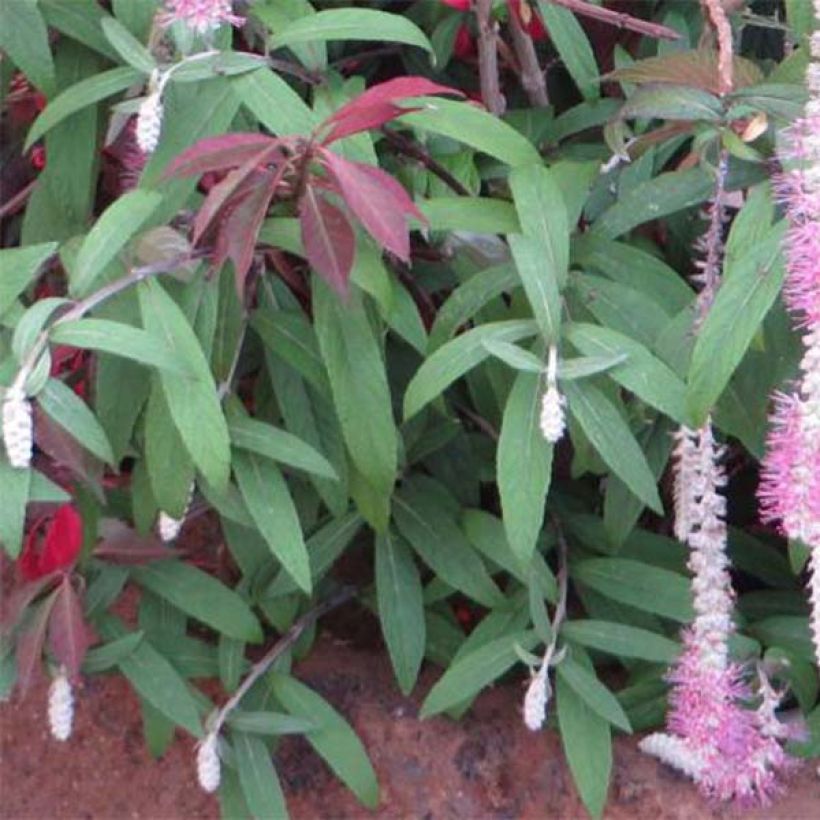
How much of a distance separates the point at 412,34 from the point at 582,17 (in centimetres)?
40

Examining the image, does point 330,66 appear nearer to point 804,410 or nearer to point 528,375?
point 528,375

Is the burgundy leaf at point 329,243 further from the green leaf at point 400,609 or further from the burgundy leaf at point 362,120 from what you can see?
the green leaf at point 400,609

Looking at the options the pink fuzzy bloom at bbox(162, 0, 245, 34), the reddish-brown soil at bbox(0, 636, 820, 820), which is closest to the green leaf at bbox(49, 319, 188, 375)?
the pink fuzzy bloom at bbox(162, 0, 245, 34)

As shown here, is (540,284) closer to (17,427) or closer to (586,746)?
(17,427)

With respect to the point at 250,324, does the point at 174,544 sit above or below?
below

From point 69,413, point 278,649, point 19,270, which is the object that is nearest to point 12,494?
point 69,413

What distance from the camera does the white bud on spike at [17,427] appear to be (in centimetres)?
115

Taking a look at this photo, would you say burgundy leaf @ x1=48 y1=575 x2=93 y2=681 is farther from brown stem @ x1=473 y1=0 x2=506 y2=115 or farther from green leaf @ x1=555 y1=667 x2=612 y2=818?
brown stem @ x1=473 y1=0 x2=506 y2=115

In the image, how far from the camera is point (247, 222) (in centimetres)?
120

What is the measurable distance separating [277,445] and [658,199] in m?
0.38

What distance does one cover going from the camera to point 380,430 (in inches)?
54.1

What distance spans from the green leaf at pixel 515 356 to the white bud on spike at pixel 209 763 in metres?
0.57

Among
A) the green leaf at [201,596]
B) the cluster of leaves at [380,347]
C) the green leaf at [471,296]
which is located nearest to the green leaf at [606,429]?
the cluster of leaves at [380,347]

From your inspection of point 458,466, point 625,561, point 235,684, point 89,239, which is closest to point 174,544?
point 235,684
